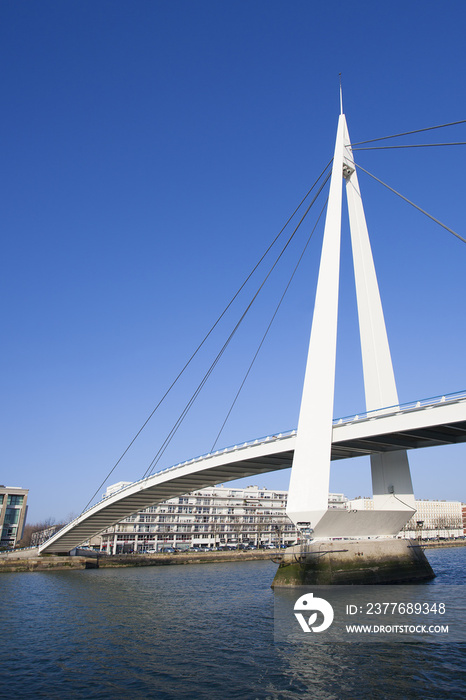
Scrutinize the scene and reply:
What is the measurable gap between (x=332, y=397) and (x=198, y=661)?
46.1 ft

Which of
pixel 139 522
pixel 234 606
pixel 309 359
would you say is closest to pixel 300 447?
pixel 309 359

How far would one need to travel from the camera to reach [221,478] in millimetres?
37562

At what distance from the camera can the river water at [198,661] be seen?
9141 mm

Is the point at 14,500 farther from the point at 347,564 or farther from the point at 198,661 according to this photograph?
the point at 198,661

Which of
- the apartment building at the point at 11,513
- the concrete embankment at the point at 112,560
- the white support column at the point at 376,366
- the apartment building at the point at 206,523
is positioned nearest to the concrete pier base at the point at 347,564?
the white support column at the point at 376,366

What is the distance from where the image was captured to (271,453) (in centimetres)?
2719

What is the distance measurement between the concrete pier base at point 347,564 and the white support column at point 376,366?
2.50 m

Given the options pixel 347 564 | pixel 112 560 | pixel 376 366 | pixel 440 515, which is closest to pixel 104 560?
pixel 112 560

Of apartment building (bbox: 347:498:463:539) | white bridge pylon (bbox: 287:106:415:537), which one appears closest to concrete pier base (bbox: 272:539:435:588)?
white bridge pylon (bbox: 287:106:415:537)

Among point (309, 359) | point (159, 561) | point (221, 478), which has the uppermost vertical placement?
point (309, 359)

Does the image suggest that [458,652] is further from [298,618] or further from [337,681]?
[298,618]

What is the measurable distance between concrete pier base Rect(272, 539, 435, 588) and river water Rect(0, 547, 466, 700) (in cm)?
340

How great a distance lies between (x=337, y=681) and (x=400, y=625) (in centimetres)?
528

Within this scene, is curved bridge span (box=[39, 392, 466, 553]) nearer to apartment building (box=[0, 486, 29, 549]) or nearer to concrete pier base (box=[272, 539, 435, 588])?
concrete pier base (box=[272, 539, 435, 588])
